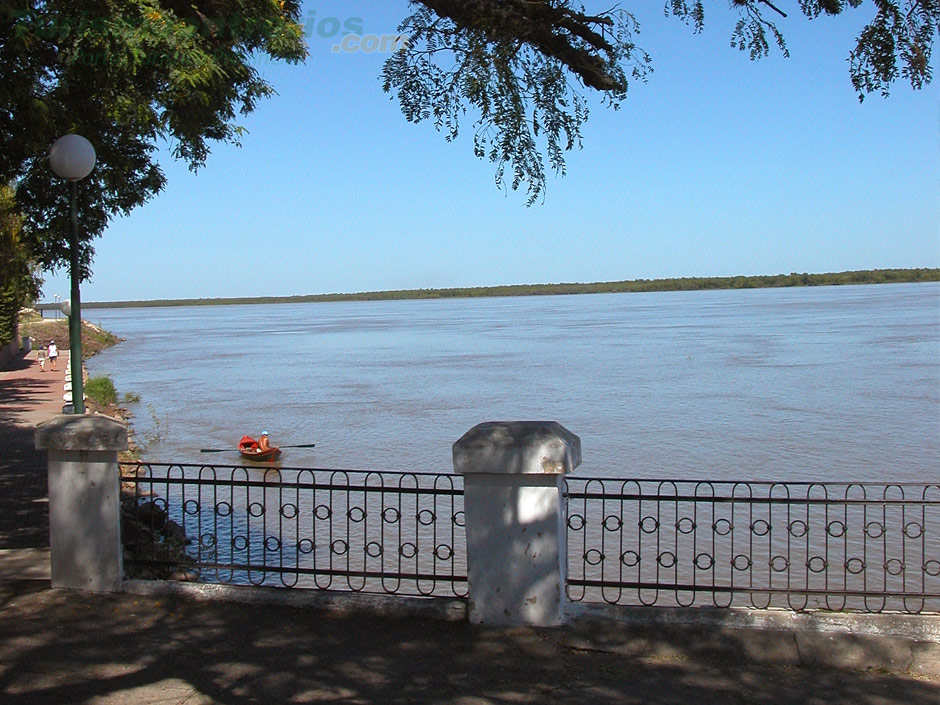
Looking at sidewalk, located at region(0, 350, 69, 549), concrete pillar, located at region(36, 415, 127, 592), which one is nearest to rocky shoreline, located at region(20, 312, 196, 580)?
concrete pillar, located at region(36, 415, 127, 592)

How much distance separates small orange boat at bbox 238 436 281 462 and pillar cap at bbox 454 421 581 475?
647 inches

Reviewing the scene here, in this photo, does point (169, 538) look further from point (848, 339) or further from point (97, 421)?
point (848, 339)

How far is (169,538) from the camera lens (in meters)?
11.3

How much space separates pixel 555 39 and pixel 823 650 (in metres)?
4.69

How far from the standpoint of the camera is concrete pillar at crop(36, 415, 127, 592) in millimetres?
6691

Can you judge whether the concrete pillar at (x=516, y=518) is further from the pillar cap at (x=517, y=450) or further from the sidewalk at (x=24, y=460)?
the sidewalk at (x=24, y=460)

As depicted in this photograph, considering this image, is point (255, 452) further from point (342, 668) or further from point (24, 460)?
point (342, 668)

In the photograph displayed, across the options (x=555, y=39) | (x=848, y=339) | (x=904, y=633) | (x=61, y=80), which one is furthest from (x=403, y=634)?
(x=848, y=339)

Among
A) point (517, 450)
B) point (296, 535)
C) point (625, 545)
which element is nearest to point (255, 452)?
point (625, 545)

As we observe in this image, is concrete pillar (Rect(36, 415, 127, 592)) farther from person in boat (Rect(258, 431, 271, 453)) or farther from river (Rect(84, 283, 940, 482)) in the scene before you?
person in boat (Rect(258, 431, 271, 453))

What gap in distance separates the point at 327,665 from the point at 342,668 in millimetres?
100

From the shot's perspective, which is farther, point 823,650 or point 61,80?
point 61,80

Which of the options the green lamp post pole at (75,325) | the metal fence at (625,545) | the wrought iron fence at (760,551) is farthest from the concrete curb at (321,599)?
the wrought iron fence at (760,551)

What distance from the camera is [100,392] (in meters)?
28.6
